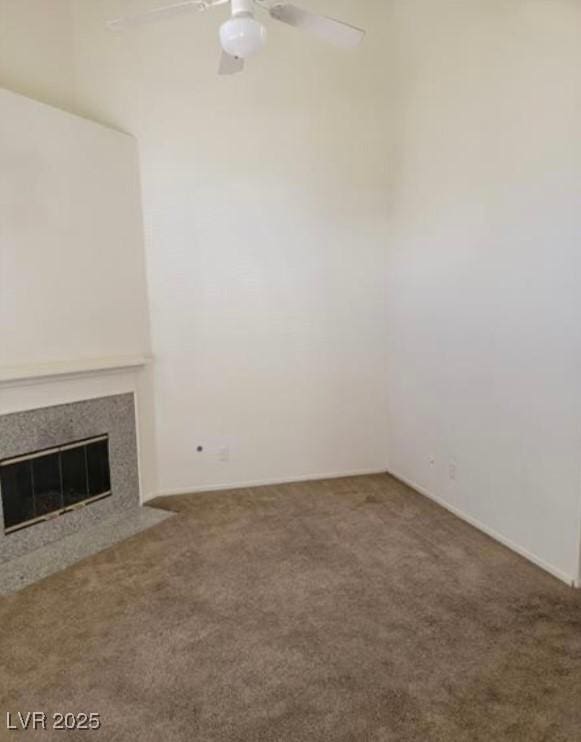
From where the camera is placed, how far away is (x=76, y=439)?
10.6 ft

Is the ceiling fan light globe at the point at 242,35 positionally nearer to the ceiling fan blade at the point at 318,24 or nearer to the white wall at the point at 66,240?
the ceiling fan blade at the point at 318,24

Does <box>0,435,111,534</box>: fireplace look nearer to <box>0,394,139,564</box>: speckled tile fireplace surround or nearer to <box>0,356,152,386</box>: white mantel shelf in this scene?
<box>0,394,139,564</box>: speckled tile fireplace surround

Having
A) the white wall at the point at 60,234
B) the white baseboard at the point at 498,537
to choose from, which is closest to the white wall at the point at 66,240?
the white wall at the point at 60,234

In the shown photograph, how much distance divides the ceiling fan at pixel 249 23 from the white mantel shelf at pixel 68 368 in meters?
1.81

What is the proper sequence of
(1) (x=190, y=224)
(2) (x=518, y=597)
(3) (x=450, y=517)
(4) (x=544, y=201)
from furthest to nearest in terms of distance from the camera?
1. (1) (x=190, y=224)
2. (3) (x=450, y=517)
3. (4) (x=544, y=201)
4. (2) (x=518, y=597)

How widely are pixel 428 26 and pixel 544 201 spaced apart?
1.78 m

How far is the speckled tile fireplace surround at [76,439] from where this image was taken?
2.87 metres

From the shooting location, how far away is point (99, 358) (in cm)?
336

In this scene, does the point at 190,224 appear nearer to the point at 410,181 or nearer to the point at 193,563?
the point at 410,181

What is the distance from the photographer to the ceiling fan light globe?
76.1 inches

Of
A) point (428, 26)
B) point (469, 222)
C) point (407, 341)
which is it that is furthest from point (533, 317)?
point (428, 26)

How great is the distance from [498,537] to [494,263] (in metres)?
1.63

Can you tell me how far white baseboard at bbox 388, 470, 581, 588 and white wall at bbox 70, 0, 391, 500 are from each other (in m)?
0.72

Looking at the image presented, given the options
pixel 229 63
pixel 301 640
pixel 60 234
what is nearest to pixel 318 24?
pixel 229 63
